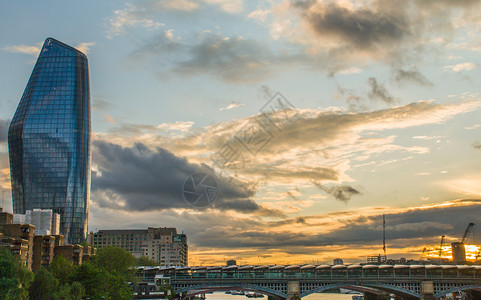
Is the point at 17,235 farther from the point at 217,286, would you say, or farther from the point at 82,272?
the point at 217,286

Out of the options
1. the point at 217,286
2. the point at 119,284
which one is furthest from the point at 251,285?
the point at 119,284

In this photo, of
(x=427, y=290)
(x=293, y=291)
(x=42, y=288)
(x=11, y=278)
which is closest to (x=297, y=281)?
(x=293, y=291)

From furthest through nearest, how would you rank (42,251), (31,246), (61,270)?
(42,251)
(31,246)
(61,270)

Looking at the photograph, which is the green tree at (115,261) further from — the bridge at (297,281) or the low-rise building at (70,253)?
the low-rise building at (70,253)

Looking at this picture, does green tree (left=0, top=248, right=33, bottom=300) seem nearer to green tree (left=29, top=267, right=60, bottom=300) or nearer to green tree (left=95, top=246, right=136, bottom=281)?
green tree (left=29, top=267, right=60, bottom=300)

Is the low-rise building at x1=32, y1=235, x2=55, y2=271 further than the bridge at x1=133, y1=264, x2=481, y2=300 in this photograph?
No

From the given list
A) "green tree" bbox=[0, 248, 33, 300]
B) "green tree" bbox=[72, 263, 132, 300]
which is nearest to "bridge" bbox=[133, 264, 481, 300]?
"green tree" bbox=[72, 263, 132, 300]

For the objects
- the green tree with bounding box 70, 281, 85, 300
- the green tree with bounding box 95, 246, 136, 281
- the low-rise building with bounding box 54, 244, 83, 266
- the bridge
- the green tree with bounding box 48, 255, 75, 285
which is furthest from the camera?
the bridge

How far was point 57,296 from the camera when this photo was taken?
99312mm

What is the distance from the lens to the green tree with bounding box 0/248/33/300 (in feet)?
264

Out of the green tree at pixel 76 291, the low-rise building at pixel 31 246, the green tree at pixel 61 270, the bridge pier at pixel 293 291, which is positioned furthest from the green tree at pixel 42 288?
the bridge pier at pixel 293 291

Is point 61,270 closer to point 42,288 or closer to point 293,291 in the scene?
point 42,288

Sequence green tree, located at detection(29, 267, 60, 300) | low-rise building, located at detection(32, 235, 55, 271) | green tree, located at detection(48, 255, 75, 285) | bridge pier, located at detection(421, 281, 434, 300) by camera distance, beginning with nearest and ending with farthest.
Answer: green tree, located at detection(29, 267, 60, 300), green tree, located at detection(48, 255, 75, 285), low-rise building, located at detection(32, 235, 55, 271), bridge pier, located at detection(421, 281, 434, 300)

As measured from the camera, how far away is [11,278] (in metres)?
83.2
